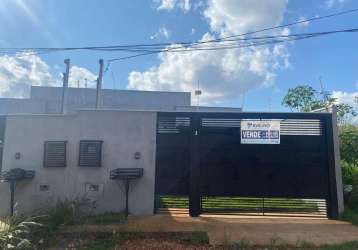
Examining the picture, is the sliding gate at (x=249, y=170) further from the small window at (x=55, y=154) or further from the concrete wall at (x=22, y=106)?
the concrete wall at (x=22, y=106)

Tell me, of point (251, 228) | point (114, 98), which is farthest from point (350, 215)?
point (114, 98)

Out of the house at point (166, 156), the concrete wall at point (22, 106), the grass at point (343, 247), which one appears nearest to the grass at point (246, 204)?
the house at point (166, 156)

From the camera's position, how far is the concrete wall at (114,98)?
30828 millimetres

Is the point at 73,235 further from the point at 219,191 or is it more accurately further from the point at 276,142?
the point at 276,142

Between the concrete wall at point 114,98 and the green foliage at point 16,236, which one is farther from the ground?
the concrete wall at point 114,98

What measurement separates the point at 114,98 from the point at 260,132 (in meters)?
26.6

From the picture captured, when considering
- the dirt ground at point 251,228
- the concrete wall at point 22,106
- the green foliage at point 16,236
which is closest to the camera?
the green foliage at point 16,236

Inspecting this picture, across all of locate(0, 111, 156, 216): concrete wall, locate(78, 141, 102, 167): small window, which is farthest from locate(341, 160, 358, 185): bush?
locate(78, 141, 102, 167): small window

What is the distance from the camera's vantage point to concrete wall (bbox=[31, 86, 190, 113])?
30.8 meters

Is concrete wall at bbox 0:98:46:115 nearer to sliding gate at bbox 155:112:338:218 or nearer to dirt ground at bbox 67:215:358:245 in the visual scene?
sliding gate at bbox 155:112:338:218

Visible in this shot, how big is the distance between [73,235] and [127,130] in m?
2.92

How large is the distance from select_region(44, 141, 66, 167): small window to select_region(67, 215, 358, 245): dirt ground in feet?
6.82

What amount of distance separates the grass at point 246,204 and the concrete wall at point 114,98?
78.9ft

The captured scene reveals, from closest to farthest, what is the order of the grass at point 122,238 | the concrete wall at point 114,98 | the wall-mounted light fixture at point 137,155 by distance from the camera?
the grass at point 122,238
the wall-mounted light fixture at point 137,155
the concrete wall at point 114,98
